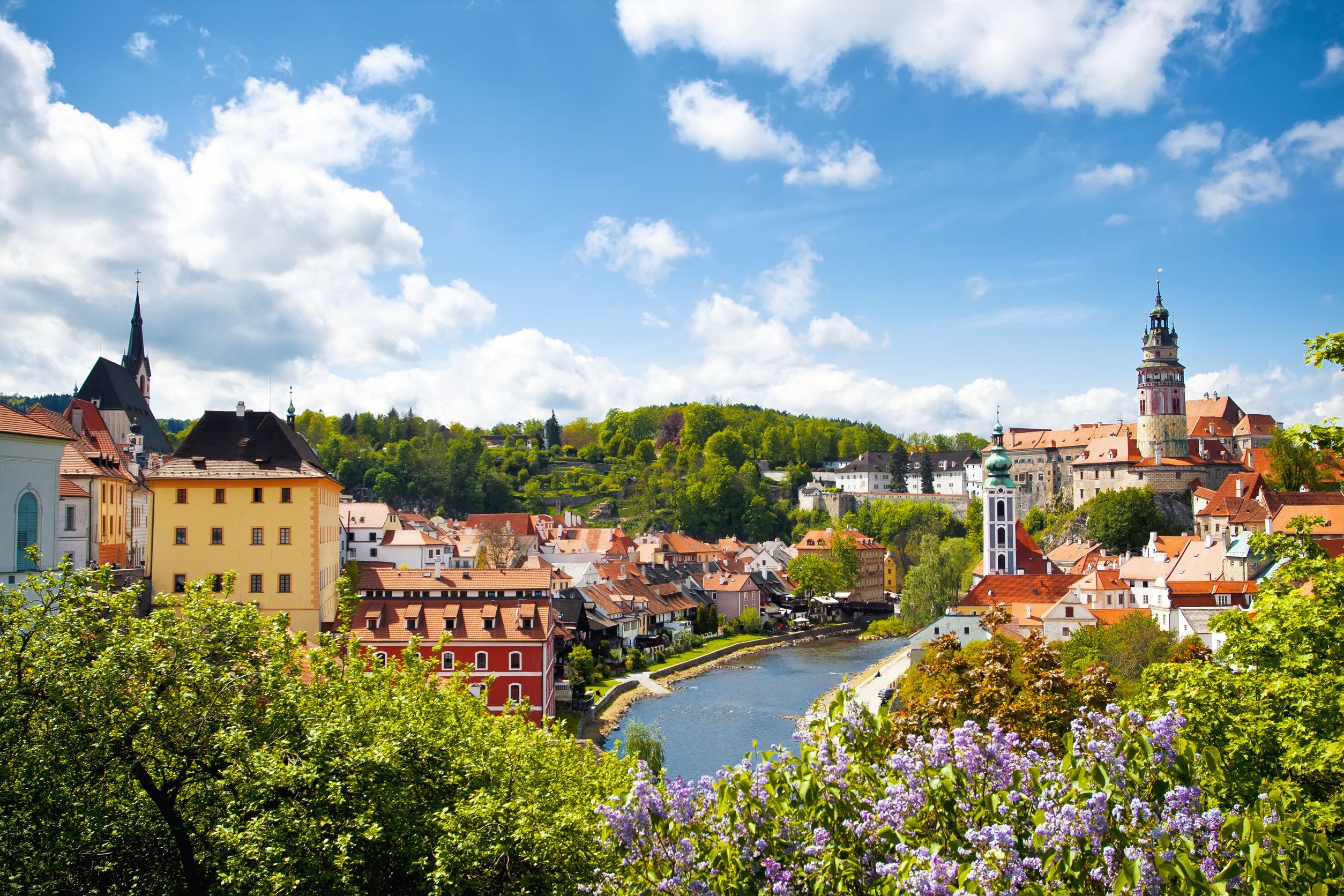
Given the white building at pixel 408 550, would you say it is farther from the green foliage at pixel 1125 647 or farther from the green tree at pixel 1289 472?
the green tree at pixel 1289 472

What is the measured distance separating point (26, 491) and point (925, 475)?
329 feet

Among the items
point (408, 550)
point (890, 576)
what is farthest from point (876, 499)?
point (408, 550)

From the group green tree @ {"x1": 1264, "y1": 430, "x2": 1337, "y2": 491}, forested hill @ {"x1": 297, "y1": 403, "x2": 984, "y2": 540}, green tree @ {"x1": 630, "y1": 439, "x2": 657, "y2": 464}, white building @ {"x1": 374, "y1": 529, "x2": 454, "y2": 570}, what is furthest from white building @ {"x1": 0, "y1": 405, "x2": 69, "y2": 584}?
green tree @ {"x1": 630, "y1": 439, "x2": 657, "y2": 464}

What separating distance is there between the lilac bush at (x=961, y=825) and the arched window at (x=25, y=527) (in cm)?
1411

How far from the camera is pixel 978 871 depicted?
4848mm

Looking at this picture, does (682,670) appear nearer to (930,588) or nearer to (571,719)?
(571,719)

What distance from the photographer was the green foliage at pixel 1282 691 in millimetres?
8883

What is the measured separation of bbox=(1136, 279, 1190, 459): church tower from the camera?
69.1 meters

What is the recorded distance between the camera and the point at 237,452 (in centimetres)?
2523

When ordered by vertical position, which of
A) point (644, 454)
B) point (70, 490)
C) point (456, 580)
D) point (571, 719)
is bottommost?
point (571, 719)

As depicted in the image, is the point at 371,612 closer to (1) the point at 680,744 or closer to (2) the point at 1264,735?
(1) the point at 680,744

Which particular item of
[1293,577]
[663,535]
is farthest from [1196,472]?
[1293,577]

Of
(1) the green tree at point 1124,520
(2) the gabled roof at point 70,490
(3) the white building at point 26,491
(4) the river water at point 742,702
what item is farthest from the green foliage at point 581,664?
(1) the green tree at point 1124,520

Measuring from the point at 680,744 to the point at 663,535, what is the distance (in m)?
50.4
